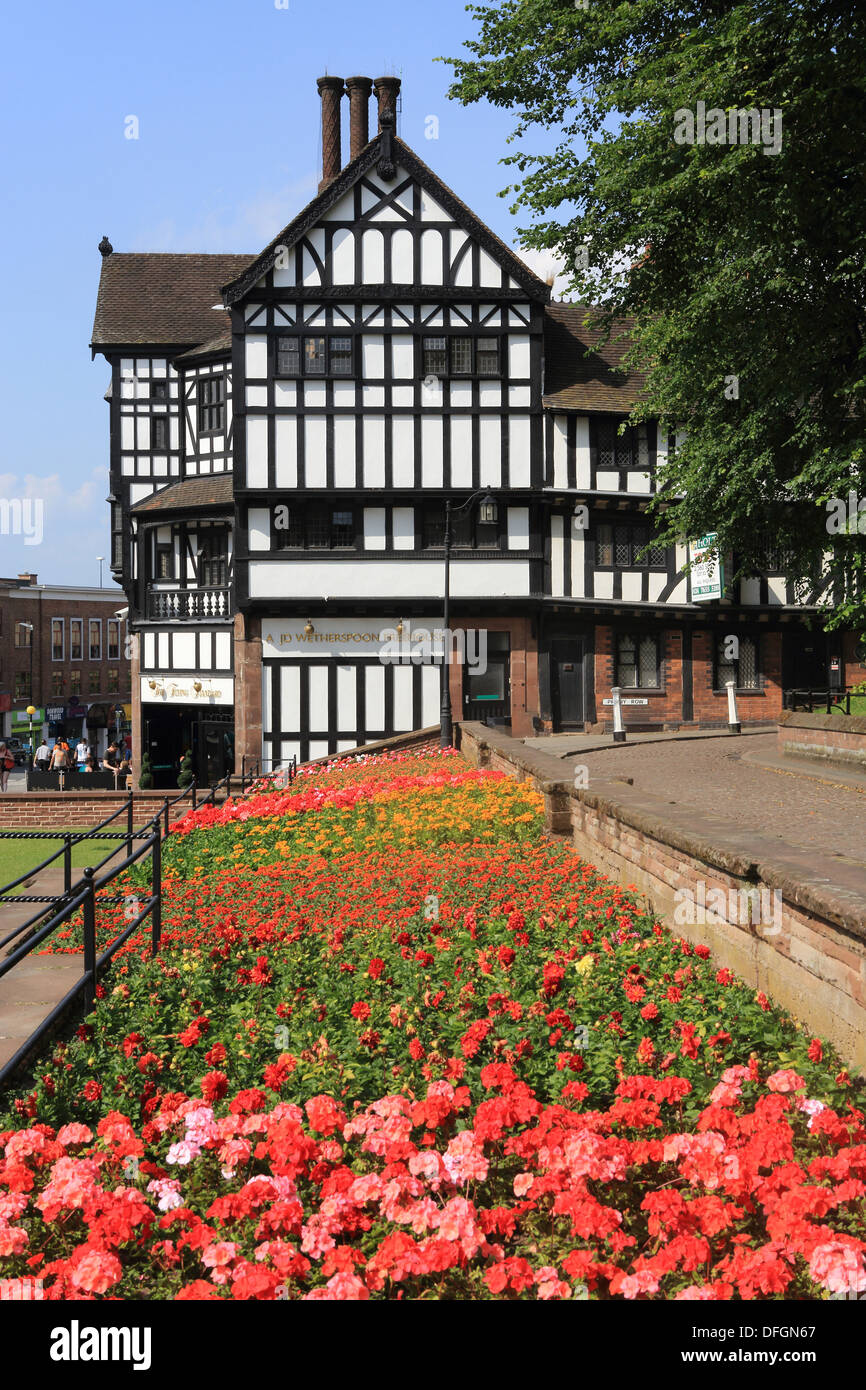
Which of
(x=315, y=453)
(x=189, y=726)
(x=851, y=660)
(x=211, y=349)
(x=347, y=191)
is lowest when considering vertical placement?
(x=189, y=726)

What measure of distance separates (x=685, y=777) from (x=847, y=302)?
6778mm

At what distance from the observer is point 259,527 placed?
2797 centimetres

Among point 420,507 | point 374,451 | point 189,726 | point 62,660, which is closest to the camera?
point 374,451

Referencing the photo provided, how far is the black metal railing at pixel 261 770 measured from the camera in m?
23.3

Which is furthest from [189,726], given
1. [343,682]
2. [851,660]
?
[851,660]

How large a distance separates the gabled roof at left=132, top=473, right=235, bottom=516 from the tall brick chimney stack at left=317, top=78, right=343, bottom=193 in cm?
864

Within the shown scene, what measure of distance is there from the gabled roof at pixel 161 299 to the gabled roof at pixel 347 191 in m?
6.28

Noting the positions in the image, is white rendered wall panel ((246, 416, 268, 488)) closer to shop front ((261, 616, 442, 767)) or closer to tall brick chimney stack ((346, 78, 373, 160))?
shop front ((261, 616, 442, 767))

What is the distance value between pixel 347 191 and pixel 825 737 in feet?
58.0

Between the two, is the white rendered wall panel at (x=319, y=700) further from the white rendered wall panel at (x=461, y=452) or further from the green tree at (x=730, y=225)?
the green tree at (x=730, y=225)

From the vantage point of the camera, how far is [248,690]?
27.8m

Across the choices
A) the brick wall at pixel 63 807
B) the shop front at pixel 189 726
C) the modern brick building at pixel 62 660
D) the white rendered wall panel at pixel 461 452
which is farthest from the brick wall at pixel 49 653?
the white rendered wall panel at pixel 461 452

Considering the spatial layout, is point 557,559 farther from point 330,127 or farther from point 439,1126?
point 439,1126
